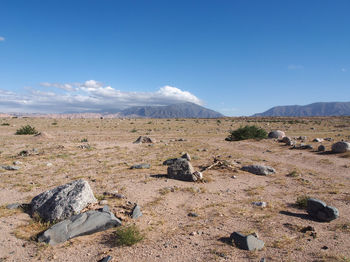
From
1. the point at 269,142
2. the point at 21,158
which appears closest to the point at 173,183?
the point at 21,158

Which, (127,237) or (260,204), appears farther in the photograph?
(260,204)

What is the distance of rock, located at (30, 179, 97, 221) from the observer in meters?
6.37

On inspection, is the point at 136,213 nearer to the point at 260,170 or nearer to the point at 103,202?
the point at 103,202

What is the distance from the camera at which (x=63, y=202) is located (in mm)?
6586

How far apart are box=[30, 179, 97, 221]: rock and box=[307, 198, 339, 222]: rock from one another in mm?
6833

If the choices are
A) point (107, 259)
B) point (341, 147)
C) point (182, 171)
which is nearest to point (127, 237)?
point (107, 259)

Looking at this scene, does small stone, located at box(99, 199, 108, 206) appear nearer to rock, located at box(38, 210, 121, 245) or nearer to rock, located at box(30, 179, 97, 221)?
rock, located at box(30, 179, 97, 221)

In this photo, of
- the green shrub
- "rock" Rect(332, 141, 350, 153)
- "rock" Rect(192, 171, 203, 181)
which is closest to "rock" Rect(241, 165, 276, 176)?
"rock" Rect(192, 171, 203, 181)

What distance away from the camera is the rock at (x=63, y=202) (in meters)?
6.37

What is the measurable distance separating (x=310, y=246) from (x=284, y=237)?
0.58m

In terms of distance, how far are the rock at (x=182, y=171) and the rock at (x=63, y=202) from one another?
13.6ft

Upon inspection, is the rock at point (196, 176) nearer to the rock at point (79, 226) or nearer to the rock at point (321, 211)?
the rock at point (321, 211)

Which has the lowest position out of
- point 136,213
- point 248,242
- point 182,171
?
point 136,213

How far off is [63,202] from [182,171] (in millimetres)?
5286
